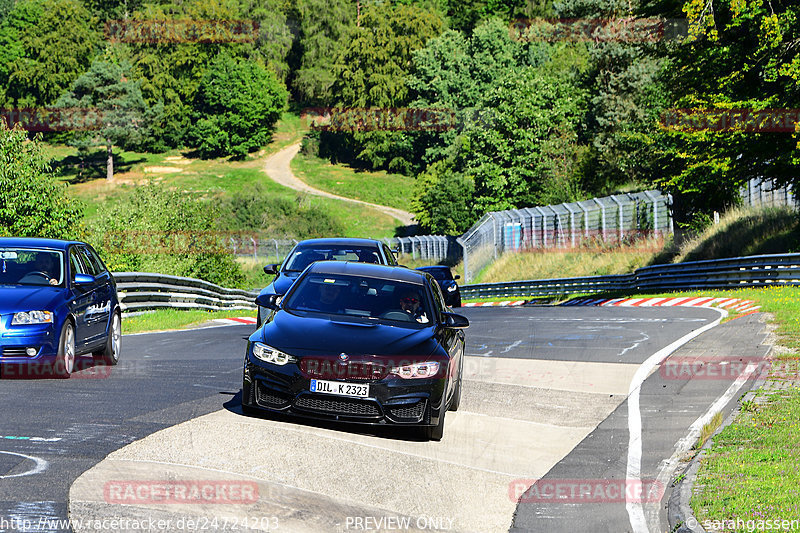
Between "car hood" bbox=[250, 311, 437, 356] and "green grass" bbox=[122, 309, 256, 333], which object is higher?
"car hood" bbox=[250, 311, 437, 356]

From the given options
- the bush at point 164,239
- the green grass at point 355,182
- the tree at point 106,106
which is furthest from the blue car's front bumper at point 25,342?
the tree at point 106,106

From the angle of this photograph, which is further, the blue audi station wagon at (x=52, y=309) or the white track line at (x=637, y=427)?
the blue audi station wagon at (x=52, y=309)

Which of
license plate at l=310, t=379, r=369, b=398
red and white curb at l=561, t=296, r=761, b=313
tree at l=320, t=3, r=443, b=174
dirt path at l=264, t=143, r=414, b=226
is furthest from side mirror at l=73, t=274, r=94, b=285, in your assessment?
tree at l=320, t=3, r=443, b=174

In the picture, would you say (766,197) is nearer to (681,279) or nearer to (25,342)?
(681,279)

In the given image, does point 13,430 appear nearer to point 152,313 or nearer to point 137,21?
point 152,313

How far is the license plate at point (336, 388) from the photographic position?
9.11 meters

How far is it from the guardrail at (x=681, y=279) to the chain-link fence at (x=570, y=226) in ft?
14.6

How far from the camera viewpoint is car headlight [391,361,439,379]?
9.28 m

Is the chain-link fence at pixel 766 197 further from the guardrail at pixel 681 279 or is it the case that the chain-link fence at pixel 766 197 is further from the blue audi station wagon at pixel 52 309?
the blue audi station wagon at pixel 52 309

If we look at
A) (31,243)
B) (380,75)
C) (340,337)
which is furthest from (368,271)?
(380,75)

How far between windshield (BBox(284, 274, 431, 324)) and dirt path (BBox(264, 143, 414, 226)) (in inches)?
3199

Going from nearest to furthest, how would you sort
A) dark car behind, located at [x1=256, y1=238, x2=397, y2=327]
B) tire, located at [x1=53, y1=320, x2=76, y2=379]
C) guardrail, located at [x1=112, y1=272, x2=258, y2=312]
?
tire, located at [x1=53, y1=320, x2=76, y2=379]
dark car behind, located at [x1=256, y1=238, x2=397, y2=327]
guardrail, located at [x1=112, y1=272, x2=258, y2=312]

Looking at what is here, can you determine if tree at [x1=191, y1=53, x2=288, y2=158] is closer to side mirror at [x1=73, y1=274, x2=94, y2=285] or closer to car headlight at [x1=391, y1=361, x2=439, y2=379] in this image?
side mirror at [x1=73, y1=274, x2=94, y2=285]

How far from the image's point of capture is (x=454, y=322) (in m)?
10.7
